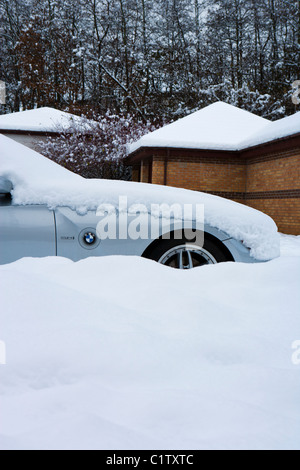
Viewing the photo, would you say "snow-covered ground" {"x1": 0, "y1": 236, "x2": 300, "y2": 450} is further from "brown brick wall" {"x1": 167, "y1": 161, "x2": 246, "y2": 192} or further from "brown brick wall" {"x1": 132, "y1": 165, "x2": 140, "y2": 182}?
"brown brick wall" {"x1": 132, "y1": 165, "x2": 140, "y2": 182}

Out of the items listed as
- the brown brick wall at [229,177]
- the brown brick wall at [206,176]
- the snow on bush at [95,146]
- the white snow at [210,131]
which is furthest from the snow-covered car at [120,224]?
the snow on bush at [95,146]

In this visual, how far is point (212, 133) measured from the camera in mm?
13141

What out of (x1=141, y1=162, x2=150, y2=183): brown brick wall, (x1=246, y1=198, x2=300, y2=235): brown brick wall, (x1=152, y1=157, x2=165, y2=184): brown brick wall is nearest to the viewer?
(x1=246, y1=198, x2=300, y2=235): brown brick wall

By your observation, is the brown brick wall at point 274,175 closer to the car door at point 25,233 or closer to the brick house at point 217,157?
the brick house at point 217,157

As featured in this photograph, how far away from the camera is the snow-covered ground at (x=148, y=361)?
1.14 meters

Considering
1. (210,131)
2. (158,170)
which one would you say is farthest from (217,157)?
(158,170)

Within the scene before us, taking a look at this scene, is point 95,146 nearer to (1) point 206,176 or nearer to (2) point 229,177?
(1) point 206,176

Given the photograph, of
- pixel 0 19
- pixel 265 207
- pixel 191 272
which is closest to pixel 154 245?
pixel 191 272

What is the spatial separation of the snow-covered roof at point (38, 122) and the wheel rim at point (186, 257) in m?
16.3

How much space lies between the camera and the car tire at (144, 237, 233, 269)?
3211mm

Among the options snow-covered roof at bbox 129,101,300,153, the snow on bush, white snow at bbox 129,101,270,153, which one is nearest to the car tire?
snow-covered roof at bbox 129,101,300,153

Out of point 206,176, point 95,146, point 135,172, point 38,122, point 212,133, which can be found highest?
point 38,122

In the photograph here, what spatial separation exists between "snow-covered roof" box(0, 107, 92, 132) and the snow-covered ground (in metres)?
17.3

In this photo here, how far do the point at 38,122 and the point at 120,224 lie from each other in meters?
17.8
